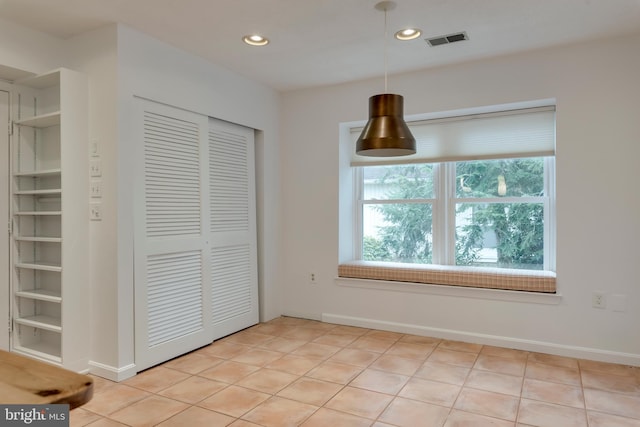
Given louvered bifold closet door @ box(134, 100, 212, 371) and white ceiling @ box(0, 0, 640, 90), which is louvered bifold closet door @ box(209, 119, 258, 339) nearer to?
louvered bifold closet door @ box(134, 100, 212, 371)

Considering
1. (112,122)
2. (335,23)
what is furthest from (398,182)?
(112,122)

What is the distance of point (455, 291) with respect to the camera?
4.00m

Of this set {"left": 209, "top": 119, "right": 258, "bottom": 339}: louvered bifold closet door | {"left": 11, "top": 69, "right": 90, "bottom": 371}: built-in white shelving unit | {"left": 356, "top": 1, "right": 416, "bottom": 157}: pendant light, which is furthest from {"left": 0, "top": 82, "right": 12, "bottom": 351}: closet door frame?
{"left": 356, "top": 1, "right": 416, "bottom": 157}: pendant light

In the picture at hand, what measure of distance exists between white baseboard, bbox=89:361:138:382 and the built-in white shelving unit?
0.09m

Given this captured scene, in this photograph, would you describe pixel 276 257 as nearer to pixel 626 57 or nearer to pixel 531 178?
pixel 531 178

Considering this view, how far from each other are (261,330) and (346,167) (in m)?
1.96

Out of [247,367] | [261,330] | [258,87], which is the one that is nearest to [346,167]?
[258,87]

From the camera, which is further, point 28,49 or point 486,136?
point 486,136

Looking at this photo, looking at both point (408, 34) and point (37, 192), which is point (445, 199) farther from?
point (37, 192)

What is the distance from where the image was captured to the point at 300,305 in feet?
15.8

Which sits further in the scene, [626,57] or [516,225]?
[516,225]

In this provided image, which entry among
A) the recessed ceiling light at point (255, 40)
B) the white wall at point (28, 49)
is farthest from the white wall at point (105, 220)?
the recessed ceiling light at point (255, 40)

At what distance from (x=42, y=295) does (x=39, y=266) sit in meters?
0.22

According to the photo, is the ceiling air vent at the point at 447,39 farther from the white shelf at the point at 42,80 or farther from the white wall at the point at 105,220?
the white shelf at the point at 42,80
